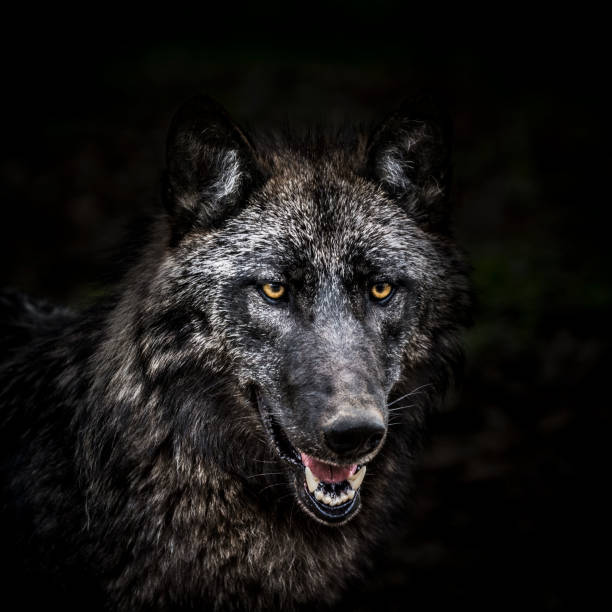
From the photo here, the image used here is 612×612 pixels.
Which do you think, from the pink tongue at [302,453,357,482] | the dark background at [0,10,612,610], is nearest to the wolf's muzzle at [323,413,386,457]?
the pink tongue at [302,453,357,482]

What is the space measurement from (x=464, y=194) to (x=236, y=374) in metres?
6.06

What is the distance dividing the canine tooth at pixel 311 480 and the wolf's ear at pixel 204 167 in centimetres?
119

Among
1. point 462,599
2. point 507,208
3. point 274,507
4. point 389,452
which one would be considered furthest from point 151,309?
point 507,208

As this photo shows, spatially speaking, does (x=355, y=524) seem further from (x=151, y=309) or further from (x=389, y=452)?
(x=151, y=309)

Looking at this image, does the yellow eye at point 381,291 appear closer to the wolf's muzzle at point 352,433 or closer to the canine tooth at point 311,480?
the wolf's muzzle at point 352,433

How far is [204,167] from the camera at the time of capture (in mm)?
2924

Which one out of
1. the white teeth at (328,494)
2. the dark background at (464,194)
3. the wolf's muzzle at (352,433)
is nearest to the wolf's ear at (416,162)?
the dark background at (464,194)

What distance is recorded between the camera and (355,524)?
10.6 ft

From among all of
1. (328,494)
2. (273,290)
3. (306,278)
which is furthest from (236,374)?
(328,494)

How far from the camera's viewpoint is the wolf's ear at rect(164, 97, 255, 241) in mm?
2826

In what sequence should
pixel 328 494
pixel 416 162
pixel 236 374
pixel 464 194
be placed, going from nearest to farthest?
pixel 328 494 < pixel 236 374 < pixel 416 162 < pixel 464 194

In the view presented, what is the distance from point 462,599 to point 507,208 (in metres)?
5.17

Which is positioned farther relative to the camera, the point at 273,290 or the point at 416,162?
the point at 416,162

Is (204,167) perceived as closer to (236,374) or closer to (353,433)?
(236,374)
